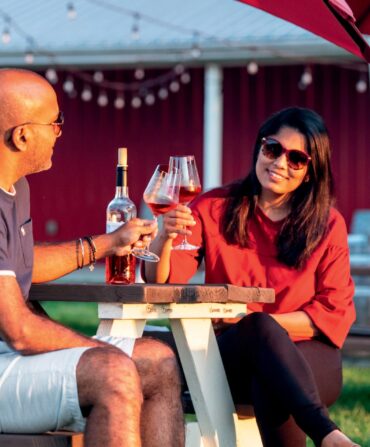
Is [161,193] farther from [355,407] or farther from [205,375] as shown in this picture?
[355,407]

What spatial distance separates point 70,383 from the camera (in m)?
3.29

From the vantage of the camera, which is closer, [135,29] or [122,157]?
[122,157]

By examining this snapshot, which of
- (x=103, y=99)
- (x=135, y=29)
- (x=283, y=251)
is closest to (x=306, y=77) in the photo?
(x=135, y=29)

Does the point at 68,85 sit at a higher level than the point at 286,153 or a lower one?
higher

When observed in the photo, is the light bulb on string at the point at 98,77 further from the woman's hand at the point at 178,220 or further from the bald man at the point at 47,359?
the bald man at the point at 47,359

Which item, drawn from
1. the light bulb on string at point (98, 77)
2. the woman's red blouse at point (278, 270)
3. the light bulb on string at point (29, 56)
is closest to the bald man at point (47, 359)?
the woman's red blouse at point (278, 270)

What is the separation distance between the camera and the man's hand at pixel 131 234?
415 centimetres

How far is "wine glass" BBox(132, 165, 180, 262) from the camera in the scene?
4.20 metres

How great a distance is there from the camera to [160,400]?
371 cm

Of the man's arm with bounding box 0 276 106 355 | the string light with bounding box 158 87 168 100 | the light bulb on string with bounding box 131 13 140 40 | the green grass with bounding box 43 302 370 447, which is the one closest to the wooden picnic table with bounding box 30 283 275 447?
the man's arm with bounding box 0 276 106 355

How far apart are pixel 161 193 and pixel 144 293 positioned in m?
0.47

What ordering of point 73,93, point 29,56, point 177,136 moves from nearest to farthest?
point 29,56 < point 177,136 < point 73,93

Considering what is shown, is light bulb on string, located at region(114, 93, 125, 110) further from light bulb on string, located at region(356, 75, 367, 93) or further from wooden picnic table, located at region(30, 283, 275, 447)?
wooden picnic table, located at region(30, 283, 275, 447)

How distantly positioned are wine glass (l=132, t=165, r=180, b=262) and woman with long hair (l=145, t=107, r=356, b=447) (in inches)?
3.2
